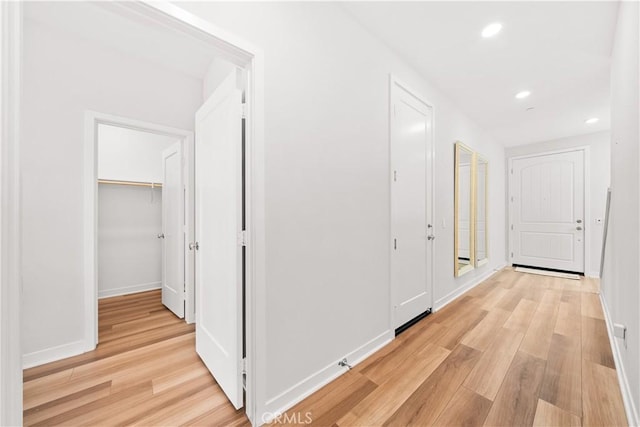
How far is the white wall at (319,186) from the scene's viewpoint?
4.75 ft

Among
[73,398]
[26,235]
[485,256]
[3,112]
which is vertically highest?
[3,112]

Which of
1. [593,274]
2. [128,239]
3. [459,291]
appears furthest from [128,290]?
[593,274]

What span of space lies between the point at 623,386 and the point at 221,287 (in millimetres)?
2612

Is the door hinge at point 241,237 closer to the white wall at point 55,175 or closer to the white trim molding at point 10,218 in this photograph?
the white trim molding at point 10,218

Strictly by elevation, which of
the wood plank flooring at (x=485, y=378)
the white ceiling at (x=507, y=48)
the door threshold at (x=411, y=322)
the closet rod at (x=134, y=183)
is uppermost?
the white ceiling at (x=507, y=48)

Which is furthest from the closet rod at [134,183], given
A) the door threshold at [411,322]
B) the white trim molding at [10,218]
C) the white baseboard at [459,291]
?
the white baseboard at [459,291]

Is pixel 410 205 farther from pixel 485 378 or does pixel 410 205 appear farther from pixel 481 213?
pixel 481 213

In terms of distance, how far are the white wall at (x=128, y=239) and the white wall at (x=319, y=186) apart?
11.1 ft

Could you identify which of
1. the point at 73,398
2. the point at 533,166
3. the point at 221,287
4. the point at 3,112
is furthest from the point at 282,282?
the point at 533,166

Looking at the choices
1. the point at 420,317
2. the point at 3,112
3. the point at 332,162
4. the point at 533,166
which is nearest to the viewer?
the point at 3,112

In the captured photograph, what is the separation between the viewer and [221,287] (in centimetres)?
166

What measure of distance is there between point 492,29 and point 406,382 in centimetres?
279

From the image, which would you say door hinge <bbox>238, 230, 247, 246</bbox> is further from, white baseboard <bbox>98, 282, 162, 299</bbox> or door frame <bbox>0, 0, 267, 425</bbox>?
white baseboard <bbox>98, 282, 162, 299</bbox>

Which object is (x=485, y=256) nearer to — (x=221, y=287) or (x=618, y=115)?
(x=618, y=115)
